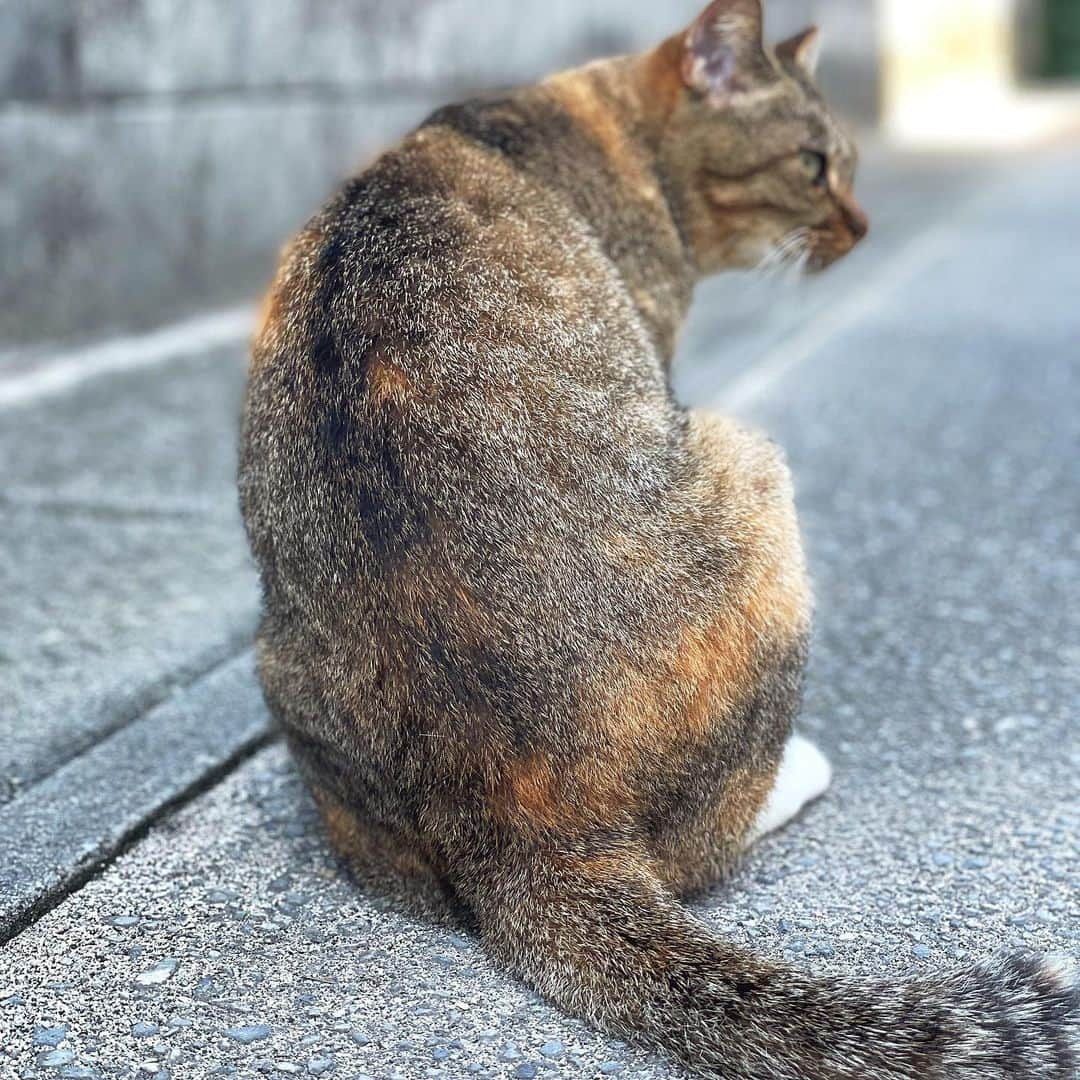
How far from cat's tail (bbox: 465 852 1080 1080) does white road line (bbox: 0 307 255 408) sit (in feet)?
11.7

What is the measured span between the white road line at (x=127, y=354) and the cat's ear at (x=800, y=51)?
279 centimetres

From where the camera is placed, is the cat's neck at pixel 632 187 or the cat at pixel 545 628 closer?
the cat at pixel 545 628

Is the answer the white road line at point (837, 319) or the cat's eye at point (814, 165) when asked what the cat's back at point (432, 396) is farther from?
the white road line at point (837, 319)

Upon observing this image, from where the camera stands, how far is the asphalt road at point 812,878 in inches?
82.0

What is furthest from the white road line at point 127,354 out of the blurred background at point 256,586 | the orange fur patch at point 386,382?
the orange fur patch at point 386,382

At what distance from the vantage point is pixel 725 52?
11.2 feet

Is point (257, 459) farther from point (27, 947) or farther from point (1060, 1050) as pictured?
point (1060, 1050)

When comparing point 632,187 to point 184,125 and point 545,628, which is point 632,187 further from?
point 184,125

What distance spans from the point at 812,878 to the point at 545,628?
730 millimetres

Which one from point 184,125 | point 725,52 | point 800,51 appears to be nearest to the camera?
point 725,52

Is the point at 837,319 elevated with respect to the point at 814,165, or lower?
lower

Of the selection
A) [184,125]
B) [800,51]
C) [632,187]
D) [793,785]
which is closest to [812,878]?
[793,785]

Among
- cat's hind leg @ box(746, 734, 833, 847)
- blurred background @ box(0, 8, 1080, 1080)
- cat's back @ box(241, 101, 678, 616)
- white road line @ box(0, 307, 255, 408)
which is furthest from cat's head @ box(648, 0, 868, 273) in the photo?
white road line @ box(0, 307, 255, 408)

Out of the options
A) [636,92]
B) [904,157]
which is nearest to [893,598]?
[636,92]
